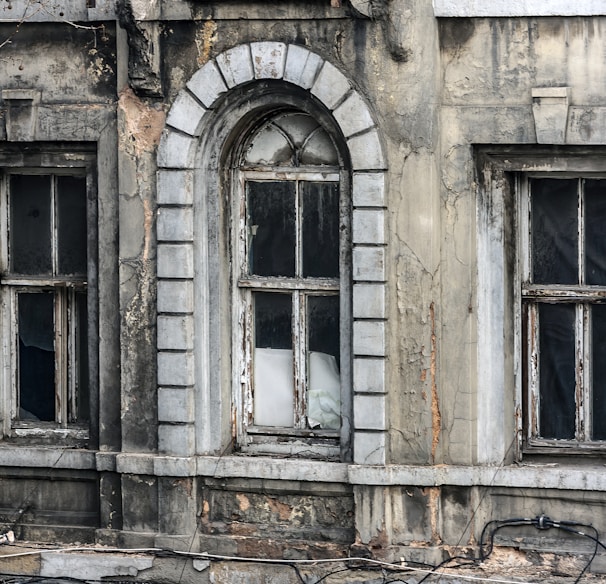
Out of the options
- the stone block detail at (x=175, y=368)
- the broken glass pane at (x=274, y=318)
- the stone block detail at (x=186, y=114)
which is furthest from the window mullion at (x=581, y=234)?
the stone block detail at (x=175, y=368)

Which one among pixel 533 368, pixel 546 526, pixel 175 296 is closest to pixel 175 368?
pixel 175 296

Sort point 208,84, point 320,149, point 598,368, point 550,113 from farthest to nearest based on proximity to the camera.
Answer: point 320,149 → point 598,368 → point 208,84 → point 550,113

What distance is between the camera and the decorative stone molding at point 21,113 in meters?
11.1

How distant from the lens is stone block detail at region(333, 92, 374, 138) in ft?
34.5

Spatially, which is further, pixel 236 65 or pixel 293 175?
pixel 293 175

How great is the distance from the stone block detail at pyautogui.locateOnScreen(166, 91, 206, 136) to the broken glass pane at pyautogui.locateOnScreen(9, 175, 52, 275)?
123 cm

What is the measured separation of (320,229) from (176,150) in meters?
1.13

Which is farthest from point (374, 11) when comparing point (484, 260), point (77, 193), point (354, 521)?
point (354, 521)

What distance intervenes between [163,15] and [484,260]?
8.85 feet

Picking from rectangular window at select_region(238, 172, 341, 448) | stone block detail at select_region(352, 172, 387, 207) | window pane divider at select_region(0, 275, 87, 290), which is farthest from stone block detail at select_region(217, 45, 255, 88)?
window pane divider at select_region(0, 275, 87, 290)

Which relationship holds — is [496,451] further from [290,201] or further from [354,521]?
[290,201]

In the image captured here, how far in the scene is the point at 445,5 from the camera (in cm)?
1041

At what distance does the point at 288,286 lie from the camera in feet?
36.4

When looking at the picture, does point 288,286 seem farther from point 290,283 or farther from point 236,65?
point 236,65
